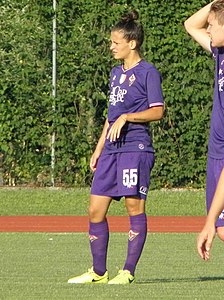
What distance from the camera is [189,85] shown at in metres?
18.8

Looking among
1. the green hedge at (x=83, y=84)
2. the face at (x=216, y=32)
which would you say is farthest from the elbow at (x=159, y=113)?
the green hedge at (x=83, y=84)

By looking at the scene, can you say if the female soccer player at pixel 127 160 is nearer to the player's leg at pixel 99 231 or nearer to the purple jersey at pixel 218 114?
the player's leg at pixel 99 231

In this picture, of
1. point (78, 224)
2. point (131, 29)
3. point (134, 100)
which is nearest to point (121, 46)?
point (131, 29)

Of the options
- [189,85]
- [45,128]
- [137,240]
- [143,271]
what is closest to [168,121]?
[189,85]

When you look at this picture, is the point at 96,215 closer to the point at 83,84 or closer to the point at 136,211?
the point at 136,211

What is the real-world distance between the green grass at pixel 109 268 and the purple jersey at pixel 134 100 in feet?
3.35

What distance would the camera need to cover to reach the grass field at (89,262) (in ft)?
26.1

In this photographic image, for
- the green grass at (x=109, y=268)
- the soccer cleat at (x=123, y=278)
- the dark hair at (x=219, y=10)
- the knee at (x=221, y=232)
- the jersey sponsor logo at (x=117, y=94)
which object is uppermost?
the dark hair at (x=219, y=10)

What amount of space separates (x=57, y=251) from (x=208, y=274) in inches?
99.3

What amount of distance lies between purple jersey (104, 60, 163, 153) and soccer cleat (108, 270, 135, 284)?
35.2 inches

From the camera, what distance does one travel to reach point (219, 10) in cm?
626

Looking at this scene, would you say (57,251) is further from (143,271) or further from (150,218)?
(150,218)

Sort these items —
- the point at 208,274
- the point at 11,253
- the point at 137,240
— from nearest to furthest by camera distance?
the point at 137,240 → the point at 208,274 → the point at 11,253

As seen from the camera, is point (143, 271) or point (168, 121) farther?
point (168, 121)
